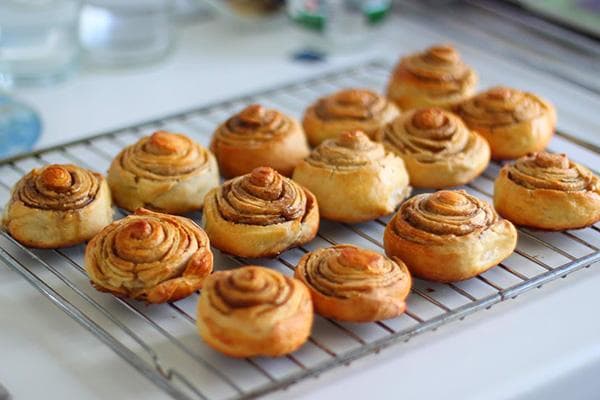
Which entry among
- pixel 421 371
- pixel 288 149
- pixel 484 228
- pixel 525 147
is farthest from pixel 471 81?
pixel 421 371

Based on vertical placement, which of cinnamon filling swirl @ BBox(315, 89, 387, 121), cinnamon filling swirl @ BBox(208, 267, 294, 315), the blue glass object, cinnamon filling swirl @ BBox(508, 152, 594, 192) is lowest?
the blue glass object

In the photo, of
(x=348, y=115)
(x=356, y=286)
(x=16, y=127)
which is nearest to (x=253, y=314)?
(x=356, y=286)

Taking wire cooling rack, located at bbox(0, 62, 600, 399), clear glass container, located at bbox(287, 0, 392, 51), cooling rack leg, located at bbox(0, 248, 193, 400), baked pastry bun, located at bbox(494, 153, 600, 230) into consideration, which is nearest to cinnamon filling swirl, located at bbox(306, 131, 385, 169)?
wire cooling rack, located at bbox(0, 62, 600, 399)

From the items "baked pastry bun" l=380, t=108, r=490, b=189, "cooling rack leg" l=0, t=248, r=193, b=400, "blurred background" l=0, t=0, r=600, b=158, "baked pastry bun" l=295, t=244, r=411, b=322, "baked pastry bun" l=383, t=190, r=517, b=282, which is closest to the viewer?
"cooling rack leg" l=0, t=248, r=193, b=400

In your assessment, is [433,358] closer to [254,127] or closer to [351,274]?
[351,274]

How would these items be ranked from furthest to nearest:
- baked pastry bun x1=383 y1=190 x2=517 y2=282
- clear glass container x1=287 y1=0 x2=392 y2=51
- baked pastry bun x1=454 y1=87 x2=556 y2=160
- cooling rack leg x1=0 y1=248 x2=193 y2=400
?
clear glass container x1=287 y1=0 x2=392 y2=51 < baked pastry bun x1=454 y1=87 x2=556 y2=160 < baked pastry bun x1=383 y1=190 x2=517 y2=282 < cooling rack leg x1=0 y1=248 x2=193 y2=400

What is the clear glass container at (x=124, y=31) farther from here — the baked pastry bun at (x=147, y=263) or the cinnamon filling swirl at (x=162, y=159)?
the baked pastry bun at (x=147, y=263)

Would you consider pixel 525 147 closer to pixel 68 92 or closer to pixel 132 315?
pixel 132 315

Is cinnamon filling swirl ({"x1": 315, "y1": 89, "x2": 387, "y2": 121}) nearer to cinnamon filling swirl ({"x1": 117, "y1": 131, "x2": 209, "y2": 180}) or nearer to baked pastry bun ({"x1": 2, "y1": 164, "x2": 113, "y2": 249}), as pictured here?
cinnamon filling swirl ({"x1": 117, "y1": 131, "x2": 209, "y2": 180})
